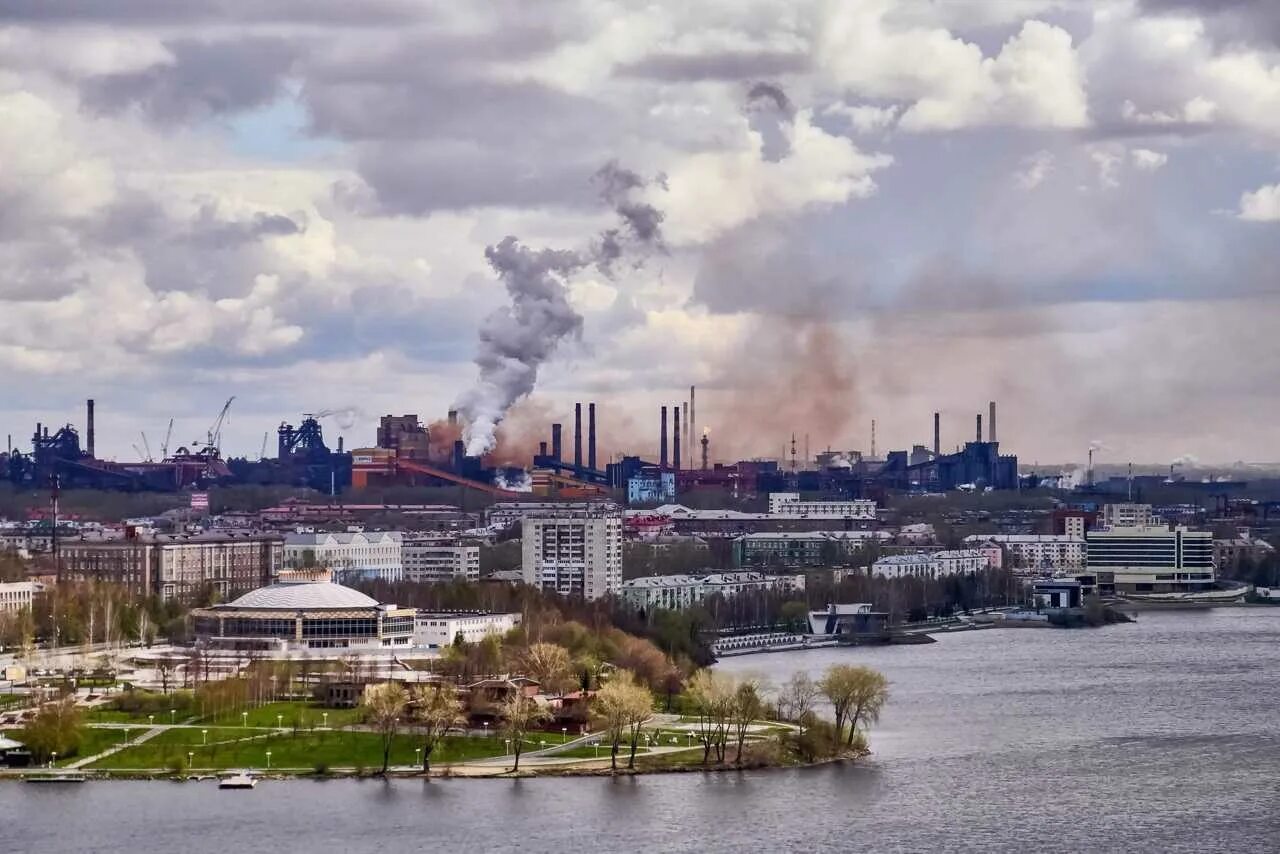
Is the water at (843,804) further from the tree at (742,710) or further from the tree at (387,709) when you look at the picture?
the tree at (387,709)

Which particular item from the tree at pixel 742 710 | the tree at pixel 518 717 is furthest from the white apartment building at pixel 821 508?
the tree at pixel 742 710

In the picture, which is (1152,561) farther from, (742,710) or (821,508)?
(742,710)

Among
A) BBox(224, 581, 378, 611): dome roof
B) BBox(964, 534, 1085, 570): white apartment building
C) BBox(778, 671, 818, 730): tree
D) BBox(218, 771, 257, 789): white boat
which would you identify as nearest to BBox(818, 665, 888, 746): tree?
BBox(778, 671, 818, 730): tree

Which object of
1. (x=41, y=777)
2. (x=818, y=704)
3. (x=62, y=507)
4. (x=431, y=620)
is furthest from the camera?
(x=62, y=507)

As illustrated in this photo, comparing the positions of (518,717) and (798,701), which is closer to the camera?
(518,717)

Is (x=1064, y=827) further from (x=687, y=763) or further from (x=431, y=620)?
(x=431, y=620)

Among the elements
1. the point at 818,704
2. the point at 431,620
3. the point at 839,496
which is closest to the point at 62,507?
the point at 839,496

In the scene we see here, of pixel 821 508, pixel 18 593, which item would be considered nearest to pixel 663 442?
pixel 821 508
